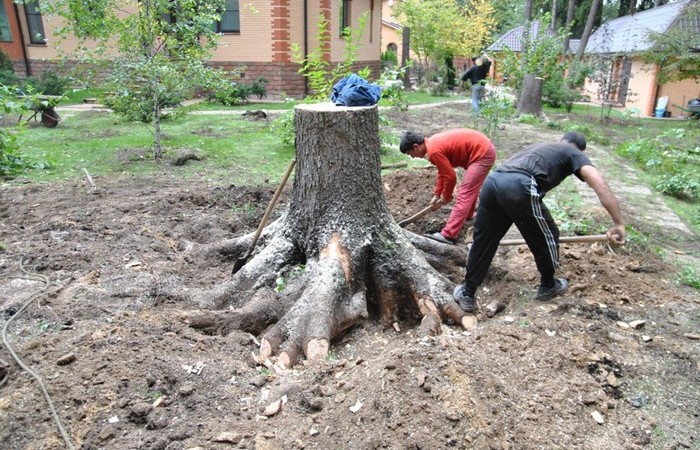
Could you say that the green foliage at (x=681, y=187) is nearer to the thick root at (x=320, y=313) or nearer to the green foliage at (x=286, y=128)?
the thick root at (x=320, y=313)

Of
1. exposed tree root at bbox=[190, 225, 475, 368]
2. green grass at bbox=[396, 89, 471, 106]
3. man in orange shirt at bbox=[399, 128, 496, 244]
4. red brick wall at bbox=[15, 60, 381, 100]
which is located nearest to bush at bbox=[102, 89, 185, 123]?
man in orange shirt at bbox=[399, 128, 496, 244]

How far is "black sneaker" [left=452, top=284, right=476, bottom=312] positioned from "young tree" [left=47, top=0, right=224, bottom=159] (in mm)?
6499

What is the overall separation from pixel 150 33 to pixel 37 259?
17.1 ft

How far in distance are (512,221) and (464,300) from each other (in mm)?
713

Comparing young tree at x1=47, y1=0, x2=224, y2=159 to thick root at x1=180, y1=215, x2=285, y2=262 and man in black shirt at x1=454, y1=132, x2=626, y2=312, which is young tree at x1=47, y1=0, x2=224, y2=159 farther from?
man in black shirt at x1=454, y1=132, x2=626, y2=312

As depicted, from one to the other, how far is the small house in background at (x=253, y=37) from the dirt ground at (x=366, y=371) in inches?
601

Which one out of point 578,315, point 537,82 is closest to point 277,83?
point 537,82

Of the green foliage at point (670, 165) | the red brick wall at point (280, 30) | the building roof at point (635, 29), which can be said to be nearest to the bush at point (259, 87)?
the red brick wall at point (280, 30)

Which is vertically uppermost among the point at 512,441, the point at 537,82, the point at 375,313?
the point at 537,82

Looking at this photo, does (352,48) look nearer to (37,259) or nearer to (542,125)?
(37,259)

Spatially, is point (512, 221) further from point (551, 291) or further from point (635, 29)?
point (635, 29)

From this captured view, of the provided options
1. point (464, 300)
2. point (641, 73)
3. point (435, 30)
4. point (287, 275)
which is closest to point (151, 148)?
point (287, 275)

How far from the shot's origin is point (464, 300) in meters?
4.00

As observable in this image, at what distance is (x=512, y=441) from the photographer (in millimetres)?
→ 2369
